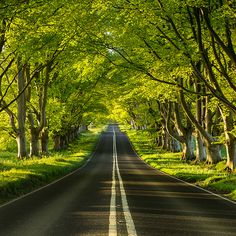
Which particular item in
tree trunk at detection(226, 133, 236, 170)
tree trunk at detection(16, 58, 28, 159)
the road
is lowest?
the road

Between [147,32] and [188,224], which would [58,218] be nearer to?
[188,224]

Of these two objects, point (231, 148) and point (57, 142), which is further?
point (57, 142)

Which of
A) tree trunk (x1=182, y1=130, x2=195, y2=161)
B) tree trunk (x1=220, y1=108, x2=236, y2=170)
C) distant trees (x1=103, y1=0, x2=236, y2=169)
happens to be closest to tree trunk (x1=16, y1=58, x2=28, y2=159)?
distant trees (x1=103, y1=0, x2=236, y2=169)

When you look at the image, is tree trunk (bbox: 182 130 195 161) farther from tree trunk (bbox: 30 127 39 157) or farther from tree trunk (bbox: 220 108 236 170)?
tree trunk (bbox: 30 127 39 157)

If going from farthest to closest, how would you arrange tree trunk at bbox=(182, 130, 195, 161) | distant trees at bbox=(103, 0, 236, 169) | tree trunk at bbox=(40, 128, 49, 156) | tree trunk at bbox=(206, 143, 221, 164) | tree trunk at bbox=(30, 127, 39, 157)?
tree trunk at bbox=(182, 130, 195, 161), tree trunk at bbox=(40, 128, 49, 156), tree trunk at bbox=(30, 127, 39, 157), tree trunk at bbox=(206, 143, 221, 164), distant trees at bbox=(103, 0, 236, 169)

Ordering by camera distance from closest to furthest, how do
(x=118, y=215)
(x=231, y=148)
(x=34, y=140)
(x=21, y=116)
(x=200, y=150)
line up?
(x=118, y=215), (x=231, y=148), (x=21, y=116), (x=34, y=140), (x=200, y=150)

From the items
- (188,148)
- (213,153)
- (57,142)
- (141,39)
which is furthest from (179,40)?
(57,142)

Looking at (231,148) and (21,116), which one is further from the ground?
(21,116)

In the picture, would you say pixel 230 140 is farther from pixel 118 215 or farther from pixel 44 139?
pixel 44 139

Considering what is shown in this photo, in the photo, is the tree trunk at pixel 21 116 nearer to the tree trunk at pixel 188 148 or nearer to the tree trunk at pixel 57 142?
the tree trunk at pixel 188 148

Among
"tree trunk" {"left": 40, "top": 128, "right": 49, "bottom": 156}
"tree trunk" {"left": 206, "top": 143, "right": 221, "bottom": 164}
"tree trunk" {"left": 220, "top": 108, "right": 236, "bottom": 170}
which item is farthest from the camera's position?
"tree trunk" {"left": 40, "top": 128, "right": 49, "bottom": 156}

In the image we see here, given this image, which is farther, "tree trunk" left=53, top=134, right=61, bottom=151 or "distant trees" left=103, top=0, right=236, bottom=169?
"tree trunk" left=53, top=134, right=61, bottom=151

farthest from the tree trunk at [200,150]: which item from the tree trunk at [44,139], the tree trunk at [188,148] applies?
the tree trunk at [44,139]

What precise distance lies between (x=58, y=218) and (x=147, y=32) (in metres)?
11.7
